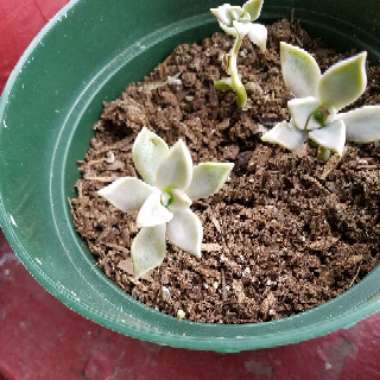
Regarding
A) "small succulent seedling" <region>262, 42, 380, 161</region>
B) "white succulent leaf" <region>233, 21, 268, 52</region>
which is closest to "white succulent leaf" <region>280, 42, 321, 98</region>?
"small succulent seedling" <region>262, 42, 380, 161</region>

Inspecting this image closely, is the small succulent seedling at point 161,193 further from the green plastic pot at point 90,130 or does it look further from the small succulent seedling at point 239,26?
the small succulent seedling at point 239,26

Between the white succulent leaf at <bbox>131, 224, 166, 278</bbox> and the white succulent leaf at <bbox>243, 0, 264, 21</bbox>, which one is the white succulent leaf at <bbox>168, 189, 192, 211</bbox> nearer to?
the white succulent leaf at <bbox>131, 224, 166, 278</bbox>

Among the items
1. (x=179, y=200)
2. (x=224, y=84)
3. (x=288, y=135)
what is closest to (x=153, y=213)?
(x=179, y=200)

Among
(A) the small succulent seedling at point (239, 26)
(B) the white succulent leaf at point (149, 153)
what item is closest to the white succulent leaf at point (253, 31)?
(A) the small succulent seedling at point (239, 26)

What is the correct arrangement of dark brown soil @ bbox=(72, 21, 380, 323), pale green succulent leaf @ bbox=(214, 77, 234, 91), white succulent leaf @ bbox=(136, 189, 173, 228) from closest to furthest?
white succulent leaf @ bbox=(136, 189, 173, 228)
dark brown soil @ bbox=(72, 21, 380, 323)
pale green succulent leaf @ bbox=(214, 77, 234, 91)

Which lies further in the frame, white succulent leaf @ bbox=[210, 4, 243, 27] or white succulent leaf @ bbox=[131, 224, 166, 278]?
white succulent leaf @ bbox=[210, 4, 243, 27]

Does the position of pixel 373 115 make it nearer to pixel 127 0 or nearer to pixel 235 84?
pixel 235 84
